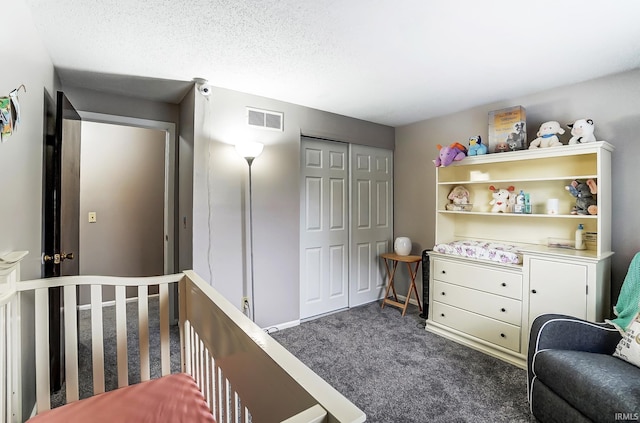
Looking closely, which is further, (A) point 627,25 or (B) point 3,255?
(A) point 627,25

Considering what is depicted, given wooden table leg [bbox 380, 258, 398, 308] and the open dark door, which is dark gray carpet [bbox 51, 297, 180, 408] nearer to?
the open dark door

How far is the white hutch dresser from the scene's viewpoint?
7.05 feet

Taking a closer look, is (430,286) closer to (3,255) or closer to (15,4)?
(3,255)

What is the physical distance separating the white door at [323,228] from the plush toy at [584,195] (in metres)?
2.12

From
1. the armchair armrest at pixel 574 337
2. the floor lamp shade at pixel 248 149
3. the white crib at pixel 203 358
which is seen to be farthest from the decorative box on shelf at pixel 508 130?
the white crib at pixel 203 358

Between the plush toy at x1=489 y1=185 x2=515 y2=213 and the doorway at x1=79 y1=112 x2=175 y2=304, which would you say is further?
the doorway at x1=79 y1=112 x2=175 y2=304

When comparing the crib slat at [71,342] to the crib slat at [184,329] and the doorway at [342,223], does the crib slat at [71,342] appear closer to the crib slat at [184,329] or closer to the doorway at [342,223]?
the crib slat at [184,329]

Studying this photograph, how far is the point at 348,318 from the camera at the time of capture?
331 centimetres

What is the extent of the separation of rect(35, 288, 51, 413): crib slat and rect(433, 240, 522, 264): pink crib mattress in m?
2.95

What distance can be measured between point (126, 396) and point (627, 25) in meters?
3.20

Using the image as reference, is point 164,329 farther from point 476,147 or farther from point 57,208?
point 476,147

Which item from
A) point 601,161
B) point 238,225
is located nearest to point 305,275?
point 238,225

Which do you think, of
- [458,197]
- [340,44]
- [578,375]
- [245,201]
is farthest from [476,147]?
[245,201]

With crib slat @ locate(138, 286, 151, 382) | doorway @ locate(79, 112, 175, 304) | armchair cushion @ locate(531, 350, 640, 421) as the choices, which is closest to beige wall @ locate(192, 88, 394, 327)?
crib slat @ locate(138, 286, 151, 382)
